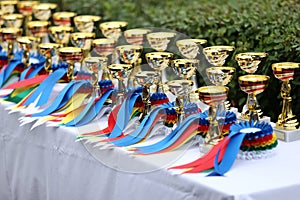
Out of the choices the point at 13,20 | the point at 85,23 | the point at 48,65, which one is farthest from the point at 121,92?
the point at 13,20

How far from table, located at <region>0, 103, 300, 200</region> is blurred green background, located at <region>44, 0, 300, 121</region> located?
713mm

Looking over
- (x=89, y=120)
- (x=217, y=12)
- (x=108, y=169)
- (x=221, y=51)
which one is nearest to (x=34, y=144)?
(x=89, y=120)

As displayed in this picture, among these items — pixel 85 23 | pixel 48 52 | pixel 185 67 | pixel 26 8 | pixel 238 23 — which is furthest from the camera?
pixel 26 8

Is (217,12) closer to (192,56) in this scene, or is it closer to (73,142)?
(192,56)

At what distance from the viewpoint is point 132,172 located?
7.89 feet

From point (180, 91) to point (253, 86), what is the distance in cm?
25

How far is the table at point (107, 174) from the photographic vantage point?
6.91 feet

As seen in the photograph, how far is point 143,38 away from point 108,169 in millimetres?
1012

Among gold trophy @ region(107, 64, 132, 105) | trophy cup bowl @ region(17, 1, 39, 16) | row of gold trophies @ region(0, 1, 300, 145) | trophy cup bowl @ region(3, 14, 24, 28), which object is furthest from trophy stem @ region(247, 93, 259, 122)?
trophy cup bowl @ region(17, 1, 39, 16)

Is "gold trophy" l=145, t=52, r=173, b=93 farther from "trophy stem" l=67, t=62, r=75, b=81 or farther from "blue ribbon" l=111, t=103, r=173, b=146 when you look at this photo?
"trophy stem" l=67, t=62, r=75, b=81

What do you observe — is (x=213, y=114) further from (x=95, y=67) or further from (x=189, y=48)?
(x=95, y=67)

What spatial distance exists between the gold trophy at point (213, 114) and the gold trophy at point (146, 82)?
1.06 ft

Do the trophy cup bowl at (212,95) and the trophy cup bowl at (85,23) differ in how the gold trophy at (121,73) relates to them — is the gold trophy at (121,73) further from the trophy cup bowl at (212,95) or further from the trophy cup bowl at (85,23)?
the trophy cup bowl at (85,23)

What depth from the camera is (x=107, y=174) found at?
8.33ft
